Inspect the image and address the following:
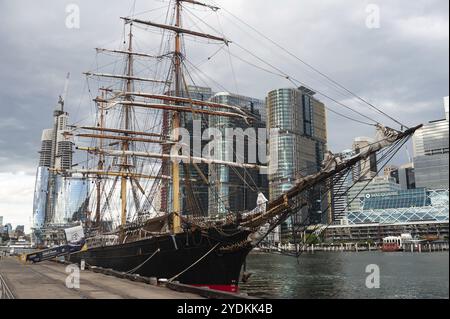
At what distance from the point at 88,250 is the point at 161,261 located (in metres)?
20.2

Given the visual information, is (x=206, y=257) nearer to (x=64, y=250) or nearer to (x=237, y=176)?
(x=64, y=250)

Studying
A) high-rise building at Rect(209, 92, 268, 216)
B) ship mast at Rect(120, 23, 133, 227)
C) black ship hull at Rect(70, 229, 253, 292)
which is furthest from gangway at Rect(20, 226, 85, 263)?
black ship hull at Rect(70, 229, 253, 292)

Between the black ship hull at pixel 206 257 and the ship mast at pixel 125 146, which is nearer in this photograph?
the black ship hull at pixel 206 257

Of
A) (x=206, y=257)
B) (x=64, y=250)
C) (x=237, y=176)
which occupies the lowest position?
(x=64, y=250)

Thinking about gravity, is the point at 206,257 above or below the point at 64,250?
above

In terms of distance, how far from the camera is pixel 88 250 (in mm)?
45469

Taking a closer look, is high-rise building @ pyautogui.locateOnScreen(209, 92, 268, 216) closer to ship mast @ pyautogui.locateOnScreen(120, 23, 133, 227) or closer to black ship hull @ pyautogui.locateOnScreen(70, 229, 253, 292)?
black ship hull @ pyautogui.locateOnScreen(70, 229, 253, 292)
